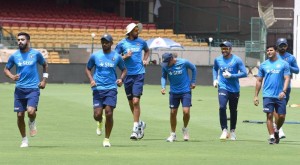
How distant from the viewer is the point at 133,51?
1945 centimetres

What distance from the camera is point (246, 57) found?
50.9m

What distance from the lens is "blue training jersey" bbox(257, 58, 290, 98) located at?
18141 mm

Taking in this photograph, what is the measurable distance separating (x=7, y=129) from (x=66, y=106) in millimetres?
8171

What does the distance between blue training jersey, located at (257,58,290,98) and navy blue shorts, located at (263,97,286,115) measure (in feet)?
0.30

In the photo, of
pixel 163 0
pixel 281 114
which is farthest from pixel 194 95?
pixel 163 0

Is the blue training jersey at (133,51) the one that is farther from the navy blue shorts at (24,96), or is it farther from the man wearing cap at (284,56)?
the navy blue shorts at (24,96)

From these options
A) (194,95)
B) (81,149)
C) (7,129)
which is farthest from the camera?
(194,95)

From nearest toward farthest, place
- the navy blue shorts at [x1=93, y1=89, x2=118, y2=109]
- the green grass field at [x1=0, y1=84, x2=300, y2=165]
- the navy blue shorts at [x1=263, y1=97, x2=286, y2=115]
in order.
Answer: the green grass field at [x1=0, y1=84, x2=300, y2=165] < the navy blue shorts at [x1=93, y1=89, x2=118, y2=109] < the navy blue shorts at [x1=263, y1=97, x2=286, y2=115]

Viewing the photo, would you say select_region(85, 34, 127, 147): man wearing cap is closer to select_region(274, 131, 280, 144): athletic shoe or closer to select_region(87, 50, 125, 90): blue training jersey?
select_region(87, 50, 125, 90): blue training jersey

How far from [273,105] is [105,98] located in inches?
131

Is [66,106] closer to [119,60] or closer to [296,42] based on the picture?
[119,60]

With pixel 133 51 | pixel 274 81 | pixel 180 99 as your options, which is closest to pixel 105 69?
pixel 133 51

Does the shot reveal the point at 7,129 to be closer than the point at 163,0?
Yes

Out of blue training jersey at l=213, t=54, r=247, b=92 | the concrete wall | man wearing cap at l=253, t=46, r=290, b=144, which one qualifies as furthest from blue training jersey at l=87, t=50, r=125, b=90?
the concrete wall
